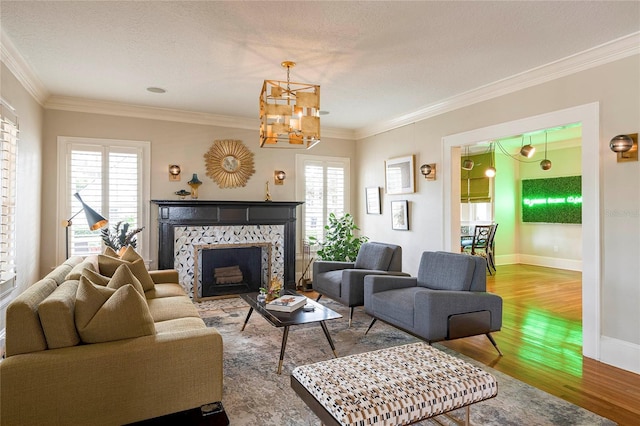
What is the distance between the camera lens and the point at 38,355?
76.7 inches

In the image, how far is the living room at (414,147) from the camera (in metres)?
3.25

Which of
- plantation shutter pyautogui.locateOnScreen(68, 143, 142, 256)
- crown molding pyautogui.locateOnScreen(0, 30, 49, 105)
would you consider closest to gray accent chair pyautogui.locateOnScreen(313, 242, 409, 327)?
plantation shutter pyautogui.locateOnScreen(68, 143, 142, 256)

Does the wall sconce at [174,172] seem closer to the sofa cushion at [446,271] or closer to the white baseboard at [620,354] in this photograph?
the sofa cushion at [446,271]

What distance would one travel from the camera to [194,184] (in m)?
5.62

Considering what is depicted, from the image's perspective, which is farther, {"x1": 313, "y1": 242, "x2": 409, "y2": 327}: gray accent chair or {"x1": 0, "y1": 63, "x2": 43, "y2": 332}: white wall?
{"x1": 313, "y1": 242, "x2": 409, "y2": 327}: gray accent chair

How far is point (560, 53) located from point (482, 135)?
1.21 meters

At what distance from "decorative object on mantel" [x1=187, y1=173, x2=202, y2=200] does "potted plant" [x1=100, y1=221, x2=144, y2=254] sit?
893 mm

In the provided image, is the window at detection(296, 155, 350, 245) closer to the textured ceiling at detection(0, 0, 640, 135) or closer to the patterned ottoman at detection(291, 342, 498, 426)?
the textured ceiling at detection(0, 0, 640, 135)

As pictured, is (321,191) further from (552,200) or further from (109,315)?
(552,200)

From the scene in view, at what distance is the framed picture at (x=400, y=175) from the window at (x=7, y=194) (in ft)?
15.3

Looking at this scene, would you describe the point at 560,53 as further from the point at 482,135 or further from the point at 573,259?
the point at 573,259

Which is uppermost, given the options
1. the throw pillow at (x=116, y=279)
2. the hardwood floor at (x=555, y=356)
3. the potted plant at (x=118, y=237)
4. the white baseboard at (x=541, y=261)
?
the potted plant at (x=118, y=237)

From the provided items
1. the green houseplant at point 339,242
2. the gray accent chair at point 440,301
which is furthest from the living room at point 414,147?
the gray accent chair at point 440,301

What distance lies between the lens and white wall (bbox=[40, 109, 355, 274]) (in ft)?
16.2
